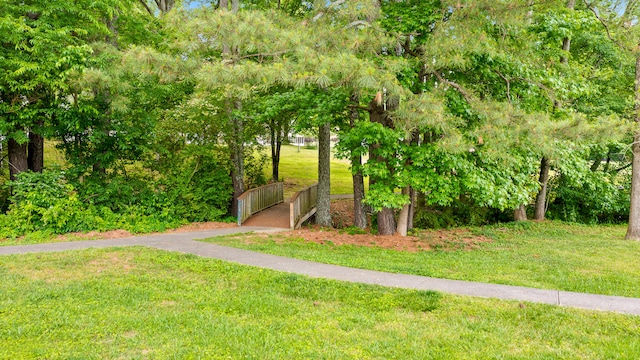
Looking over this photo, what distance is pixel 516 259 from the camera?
8016 mm

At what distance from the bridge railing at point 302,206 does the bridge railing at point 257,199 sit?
1412 mm

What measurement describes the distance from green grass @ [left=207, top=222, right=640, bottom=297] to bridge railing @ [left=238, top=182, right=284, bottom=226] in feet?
7.82

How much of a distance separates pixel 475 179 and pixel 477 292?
3895 mm

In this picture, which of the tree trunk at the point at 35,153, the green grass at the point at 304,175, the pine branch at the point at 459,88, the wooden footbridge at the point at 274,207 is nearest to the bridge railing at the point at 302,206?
the wooden footbridge at the point at 274,207

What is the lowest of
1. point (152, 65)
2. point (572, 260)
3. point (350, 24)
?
point (572, 260)

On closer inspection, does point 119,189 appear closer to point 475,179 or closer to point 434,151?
point 434,151

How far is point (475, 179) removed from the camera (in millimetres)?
8688

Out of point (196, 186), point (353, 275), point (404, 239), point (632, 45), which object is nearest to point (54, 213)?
point (196, 186)

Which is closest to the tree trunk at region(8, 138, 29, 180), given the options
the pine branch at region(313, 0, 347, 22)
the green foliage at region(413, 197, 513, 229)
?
the pine branch at region(313, 0, 347, 22)

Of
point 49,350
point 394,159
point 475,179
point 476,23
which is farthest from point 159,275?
point 476,23

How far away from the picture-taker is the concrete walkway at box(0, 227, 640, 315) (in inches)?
199

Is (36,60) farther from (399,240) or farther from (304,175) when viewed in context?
(304,175)

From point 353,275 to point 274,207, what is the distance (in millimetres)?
8491

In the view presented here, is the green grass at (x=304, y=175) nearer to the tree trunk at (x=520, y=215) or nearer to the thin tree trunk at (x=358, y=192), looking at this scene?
the thin tree trunk at (x=358, y=192)
